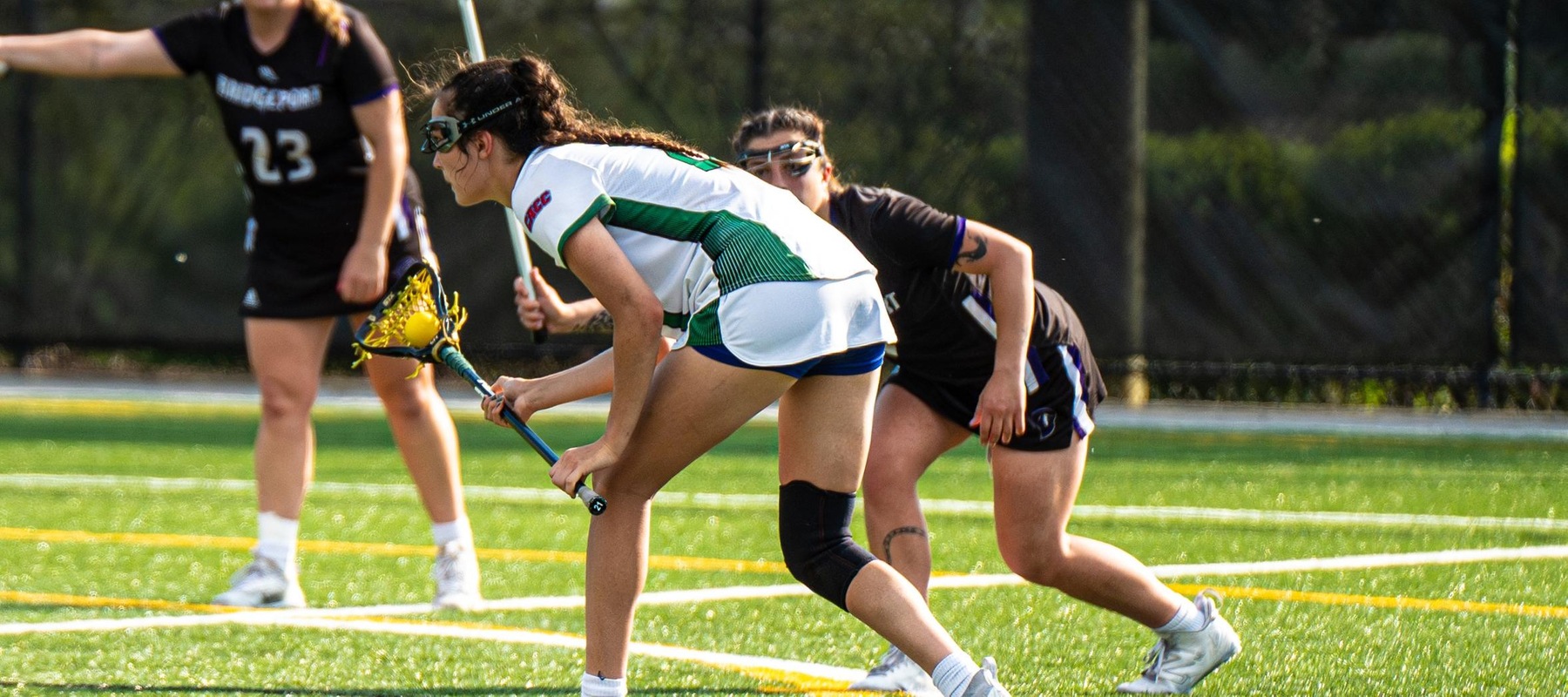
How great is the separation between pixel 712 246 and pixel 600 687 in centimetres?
89

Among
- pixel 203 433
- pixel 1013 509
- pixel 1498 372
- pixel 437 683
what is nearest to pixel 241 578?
pixel 437 683

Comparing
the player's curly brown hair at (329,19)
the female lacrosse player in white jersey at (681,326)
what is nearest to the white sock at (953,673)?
the female lacrosse player in white jersey at (681,326)

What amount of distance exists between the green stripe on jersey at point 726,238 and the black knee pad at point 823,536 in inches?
17.1

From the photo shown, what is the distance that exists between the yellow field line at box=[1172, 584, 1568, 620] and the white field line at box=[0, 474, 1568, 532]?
5.12 feet

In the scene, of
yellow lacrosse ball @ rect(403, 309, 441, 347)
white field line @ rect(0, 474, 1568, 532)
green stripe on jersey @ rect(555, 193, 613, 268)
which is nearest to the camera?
green stripe on jersey @ rect(555, 193, 613, 268)

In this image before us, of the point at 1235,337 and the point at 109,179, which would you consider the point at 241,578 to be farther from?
the point at 109,179

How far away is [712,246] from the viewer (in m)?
3.57

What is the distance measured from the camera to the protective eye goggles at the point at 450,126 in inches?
144

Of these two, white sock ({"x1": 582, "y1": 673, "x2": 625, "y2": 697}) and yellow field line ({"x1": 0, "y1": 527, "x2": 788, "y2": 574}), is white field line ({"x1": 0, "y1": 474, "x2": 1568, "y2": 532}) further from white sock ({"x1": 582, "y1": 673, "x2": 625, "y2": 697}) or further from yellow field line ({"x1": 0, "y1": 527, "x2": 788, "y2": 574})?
white sock ({"x1": 582, "y1": 673, "x2": 625, "y2": 697})

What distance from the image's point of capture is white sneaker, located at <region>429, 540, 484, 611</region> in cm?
536

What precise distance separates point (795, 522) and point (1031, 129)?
26.0ft

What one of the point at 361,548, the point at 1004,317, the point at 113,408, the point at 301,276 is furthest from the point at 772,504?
the point at 113,408

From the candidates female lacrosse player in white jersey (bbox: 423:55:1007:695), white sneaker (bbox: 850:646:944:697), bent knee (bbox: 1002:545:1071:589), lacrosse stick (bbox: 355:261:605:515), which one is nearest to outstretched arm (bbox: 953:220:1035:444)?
bent knee (bbox: 1002:545:1071:589)

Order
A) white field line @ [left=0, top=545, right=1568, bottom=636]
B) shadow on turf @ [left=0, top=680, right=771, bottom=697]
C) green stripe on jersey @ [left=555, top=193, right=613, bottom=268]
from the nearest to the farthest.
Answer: green stripe on jersey @ [left=555, top=193, right=613, bottom=268] < shadow on turf @ [left=0, top=680, right=771, bottom=697] < white field line @ [left=0, top=545, right=1568, bottom=636]
